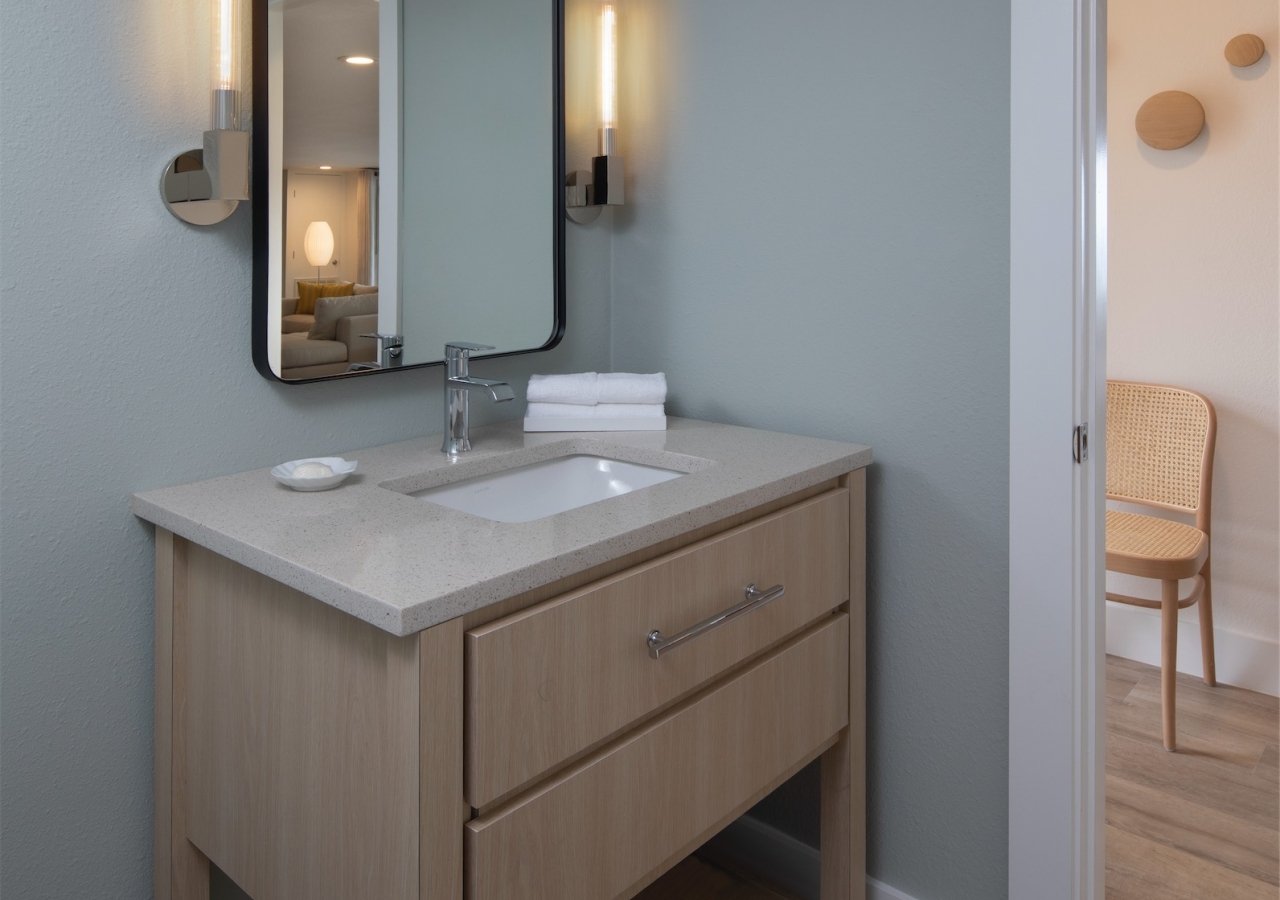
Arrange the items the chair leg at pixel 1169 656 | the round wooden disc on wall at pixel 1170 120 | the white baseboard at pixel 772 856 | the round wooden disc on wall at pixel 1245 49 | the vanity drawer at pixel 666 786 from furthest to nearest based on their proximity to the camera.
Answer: the round wooden disc on wall at pixel 1170 120
the round wooden disc on wall at pixel 1245 49
the chair leg at pixel 1169 656
the white baseboard at pixel 772 856
the vanity drawer at pixel 666 786

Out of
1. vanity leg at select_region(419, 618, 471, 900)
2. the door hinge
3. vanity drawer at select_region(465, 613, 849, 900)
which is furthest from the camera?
the door hinge

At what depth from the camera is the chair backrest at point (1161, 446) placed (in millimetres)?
2645

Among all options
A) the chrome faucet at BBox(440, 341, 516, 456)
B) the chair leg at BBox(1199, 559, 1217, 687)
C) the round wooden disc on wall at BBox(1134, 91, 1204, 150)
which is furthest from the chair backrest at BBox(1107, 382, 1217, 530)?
the chrome faucet at BBox(440, 341, 516, 456)

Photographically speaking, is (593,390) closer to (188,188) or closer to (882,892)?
(188,188)

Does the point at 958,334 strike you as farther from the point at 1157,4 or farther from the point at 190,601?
the point at 1157,4

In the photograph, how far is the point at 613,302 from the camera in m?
1.96

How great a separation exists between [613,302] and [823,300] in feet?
1.60

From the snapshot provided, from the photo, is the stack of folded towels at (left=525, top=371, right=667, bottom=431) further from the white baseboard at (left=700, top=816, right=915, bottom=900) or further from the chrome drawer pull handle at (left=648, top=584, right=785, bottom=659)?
the white baseboard at (left=700, top=816, right=915, bottom=900)

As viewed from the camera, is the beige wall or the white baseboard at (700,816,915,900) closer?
the white baseboard at (700,816,915,900)

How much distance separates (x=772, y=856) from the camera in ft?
6.04

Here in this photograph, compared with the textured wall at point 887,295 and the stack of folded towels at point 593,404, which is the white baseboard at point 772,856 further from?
the stack of folded towels at point 593,404

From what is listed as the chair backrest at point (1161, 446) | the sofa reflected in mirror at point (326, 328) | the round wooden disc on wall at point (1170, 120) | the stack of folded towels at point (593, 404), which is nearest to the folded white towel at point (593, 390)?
the stack of folded towels at point (593, 404)

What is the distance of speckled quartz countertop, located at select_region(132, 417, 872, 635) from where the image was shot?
0.95 metres

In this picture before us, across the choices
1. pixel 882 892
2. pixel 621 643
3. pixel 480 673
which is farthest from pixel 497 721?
pixel 882 892
